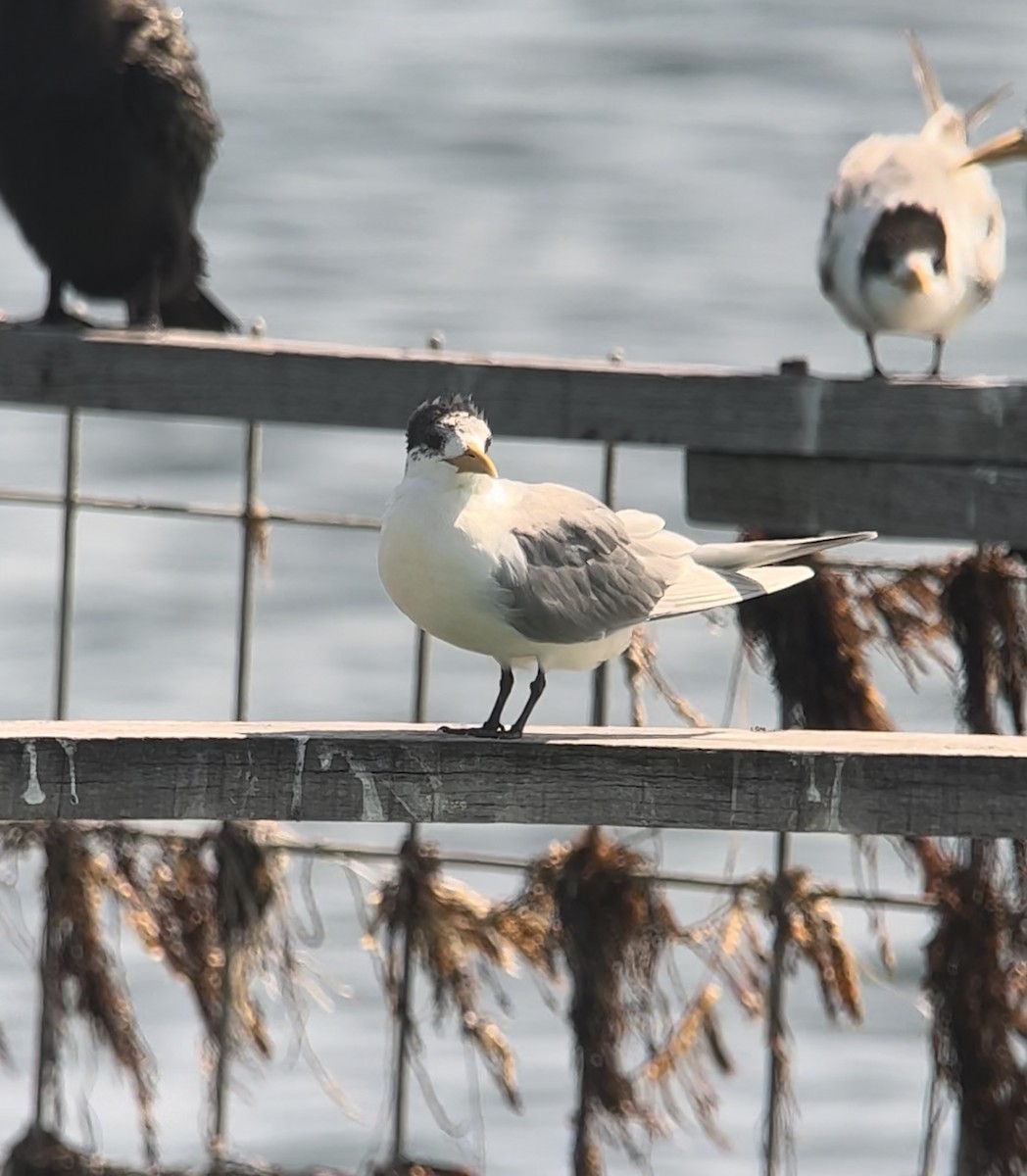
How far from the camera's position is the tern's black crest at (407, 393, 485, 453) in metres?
3.32

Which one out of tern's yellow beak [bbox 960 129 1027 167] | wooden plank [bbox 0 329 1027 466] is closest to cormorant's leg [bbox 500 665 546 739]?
wooden plank [bbox 0 329 1027 466]

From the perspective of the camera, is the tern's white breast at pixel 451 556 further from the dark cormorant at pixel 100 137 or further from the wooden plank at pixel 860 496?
the dark cormorant at pixel 100 137

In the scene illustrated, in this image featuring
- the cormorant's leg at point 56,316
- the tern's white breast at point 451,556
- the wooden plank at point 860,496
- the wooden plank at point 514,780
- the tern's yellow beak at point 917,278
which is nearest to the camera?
the wooden plank at point 514,780

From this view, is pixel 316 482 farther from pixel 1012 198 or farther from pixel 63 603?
pixel 63 603

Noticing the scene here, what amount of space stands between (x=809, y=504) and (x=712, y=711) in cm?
548

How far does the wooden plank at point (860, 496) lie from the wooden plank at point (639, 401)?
0.03m

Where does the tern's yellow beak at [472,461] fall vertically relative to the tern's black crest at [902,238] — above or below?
below

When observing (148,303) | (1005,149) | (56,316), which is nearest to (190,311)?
(148,303)

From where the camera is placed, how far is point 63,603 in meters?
4.61

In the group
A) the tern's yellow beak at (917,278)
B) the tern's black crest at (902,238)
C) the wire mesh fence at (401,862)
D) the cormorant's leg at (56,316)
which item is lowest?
the wire mesh fence at (401,862)

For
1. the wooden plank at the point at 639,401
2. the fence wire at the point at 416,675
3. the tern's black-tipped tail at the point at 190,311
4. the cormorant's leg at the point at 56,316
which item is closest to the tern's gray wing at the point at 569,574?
the wooden plank at the point at 639,401

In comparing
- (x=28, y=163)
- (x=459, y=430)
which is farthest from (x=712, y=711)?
(x=459, y=430)

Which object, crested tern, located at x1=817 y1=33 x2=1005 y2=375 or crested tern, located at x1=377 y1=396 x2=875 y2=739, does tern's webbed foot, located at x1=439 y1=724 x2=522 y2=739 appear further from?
crested tern, located at x1=817 y1=33 x2=1005 y2=375

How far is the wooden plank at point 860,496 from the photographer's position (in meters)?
4.16
